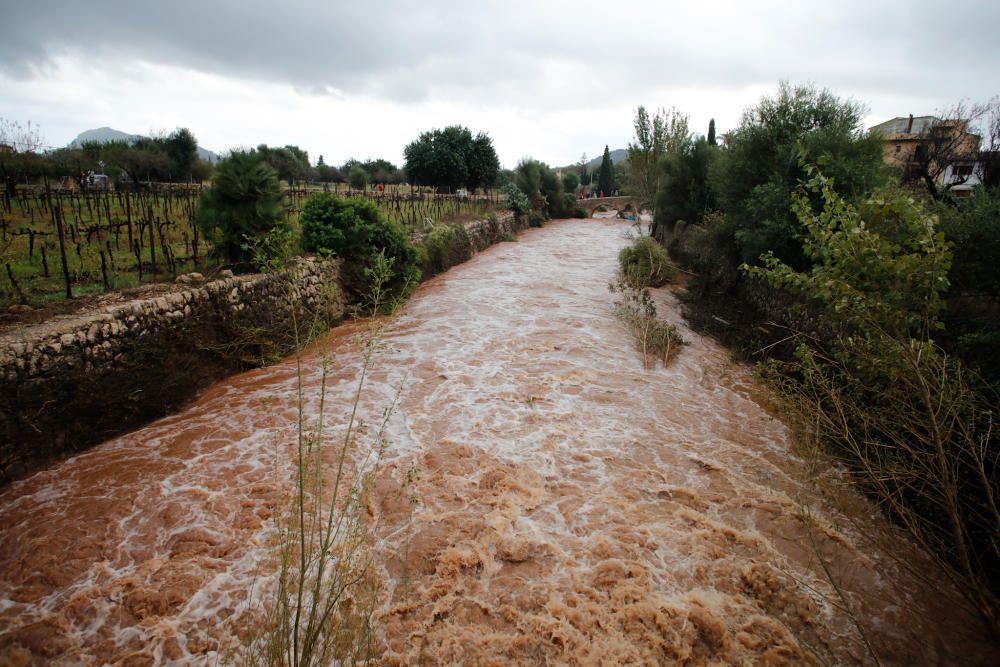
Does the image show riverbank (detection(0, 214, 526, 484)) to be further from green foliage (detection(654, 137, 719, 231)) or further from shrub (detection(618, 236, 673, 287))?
green foliage (detection(654, 137, 719, 231))

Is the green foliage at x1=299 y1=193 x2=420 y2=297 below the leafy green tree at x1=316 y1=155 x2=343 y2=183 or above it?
below

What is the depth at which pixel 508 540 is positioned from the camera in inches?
178

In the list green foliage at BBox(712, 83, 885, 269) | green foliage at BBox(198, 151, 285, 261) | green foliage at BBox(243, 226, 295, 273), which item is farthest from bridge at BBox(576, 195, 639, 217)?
green foliage at BBox(243, 226, 295, 273)

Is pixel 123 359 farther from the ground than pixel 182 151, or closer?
closer

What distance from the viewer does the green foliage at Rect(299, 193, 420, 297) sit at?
10609 millimetres

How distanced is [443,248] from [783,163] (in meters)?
10.4

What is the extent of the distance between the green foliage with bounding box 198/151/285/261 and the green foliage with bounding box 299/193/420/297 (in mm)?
1920

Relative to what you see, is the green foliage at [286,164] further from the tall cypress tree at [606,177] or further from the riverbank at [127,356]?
the tall cypress tree at [606,177]

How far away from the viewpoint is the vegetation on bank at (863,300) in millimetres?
3830

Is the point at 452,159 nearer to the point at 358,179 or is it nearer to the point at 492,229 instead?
the point at 358,179

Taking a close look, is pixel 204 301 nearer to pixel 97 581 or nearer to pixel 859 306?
pixel 97 581

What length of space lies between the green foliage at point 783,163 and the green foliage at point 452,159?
82.3ft

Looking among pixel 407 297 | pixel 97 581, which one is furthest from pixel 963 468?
pixel 407 297

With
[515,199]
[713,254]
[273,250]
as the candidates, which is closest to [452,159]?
[515,199]
